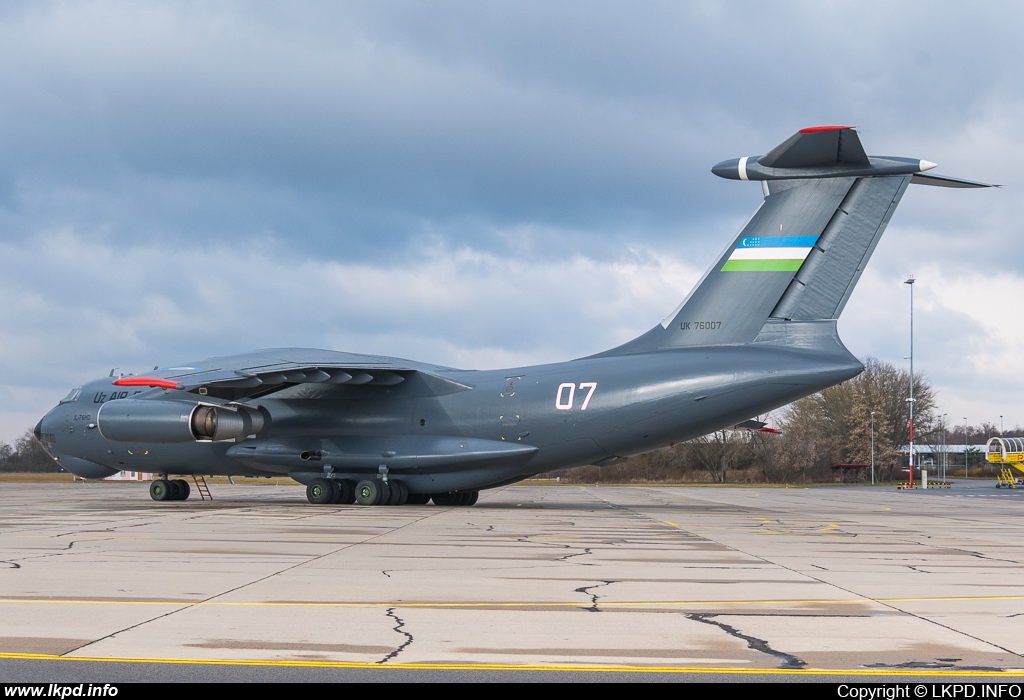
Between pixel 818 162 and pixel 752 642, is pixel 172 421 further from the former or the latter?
pixel 752 642

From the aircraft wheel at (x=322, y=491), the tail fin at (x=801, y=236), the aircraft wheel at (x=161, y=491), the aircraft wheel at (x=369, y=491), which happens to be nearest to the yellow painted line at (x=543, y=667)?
the tail fin at (x=801, y=236)

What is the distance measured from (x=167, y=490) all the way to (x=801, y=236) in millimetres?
16666

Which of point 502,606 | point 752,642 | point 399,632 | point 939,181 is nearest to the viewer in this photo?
point 752,642

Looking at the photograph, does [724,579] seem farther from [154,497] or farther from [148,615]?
[154,497]

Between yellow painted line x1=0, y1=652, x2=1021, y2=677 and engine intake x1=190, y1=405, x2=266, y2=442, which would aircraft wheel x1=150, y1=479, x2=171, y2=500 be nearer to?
engine intake x1=190, y1=405, x2=266, y2=442

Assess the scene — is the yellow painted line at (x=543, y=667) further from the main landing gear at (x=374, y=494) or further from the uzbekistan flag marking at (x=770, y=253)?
the main landing gear at (x=374, y=494)

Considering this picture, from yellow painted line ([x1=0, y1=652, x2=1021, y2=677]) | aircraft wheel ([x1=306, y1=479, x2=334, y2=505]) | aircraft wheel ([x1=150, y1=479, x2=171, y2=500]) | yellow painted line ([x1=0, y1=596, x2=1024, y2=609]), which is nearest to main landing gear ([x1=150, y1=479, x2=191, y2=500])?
aircraft wheel ([x1=150, y1=479, x2=171, y2=500])

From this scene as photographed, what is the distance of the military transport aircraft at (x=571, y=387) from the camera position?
1728 centimetres

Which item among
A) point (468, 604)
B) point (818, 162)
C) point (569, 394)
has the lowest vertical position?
point (468, 604)

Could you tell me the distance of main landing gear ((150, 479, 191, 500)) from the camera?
2381cm

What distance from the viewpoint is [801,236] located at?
1767 centimetres

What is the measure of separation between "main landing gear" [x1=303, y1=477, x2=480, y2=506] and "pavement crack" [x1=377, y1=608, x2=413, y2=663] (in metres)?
14.6

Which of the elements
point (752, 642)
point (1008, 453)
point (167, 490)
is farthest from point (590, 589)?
point (1008, 453)
